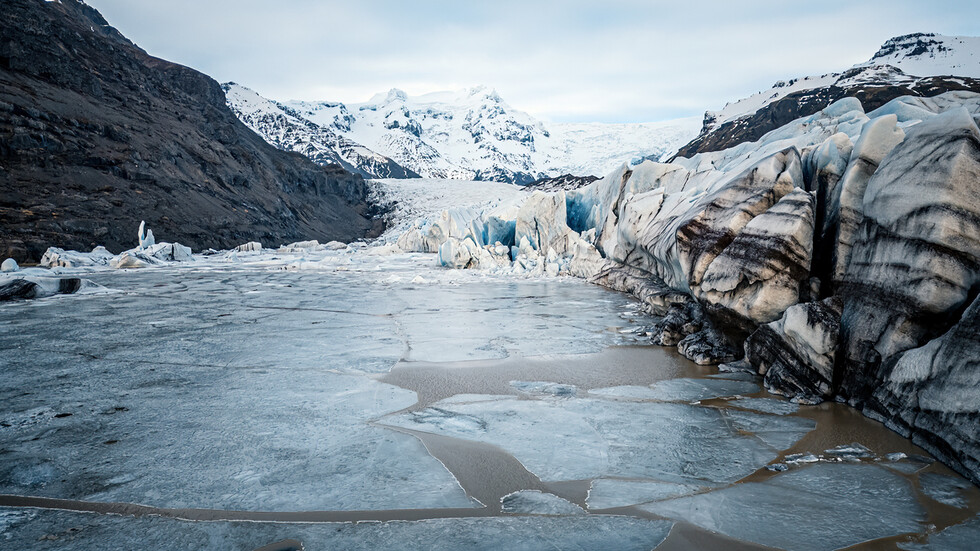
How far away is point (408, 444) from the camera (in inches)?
108

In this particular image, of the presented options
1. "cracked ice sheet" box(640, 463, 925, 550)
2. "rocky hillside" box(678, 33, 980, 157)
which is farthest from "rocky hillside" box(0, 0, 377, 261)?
"rocky hillside" box(678, 33, 980, 157)

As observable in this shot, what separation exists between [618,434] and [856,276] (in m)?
2.22

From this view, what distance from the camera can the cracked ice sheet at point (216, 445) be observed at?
2176mm

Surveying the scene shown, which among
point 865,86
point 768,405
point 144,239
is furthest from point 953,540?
point 865,86

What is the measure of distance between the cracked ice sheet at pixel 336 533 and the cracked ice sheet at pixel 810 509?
0.24 metres

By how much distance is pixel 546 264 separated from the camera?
49.9 ft

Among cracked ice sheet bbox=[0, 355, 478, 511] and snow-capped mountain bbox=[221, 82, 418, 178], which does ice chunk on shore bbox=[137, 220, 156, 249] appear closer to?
cracked ice sheet bbox=[0, 355, 478, 511]

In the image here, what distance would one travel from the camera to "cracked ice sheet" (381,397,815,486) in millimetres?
2484

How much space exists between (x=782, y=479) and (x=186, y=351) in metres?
5.31

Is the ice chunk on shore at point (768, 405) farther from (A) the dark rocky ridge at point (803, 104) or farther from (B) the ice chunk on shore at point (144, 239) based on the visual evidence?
(A) the dark rocky ridge at point (803, 104)

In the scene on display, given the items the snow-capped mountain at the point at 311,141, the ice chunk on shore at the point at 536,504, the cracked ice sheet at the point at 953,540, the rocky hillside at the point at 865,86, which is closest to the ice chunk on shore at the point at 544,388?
the ice chunk on shore at the point at 536,504

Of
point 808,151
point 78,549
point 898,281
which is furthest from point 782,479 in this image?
point 808,151

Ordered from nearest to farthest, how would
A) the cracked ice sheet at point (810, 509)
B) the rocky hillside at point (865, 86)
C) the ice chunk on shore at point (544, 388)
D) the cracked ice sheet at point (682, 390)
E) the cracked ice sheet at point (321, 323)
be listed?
1. the cracked ice sheet at point (810, 509)
2. the cracked ice sheet at point (682, 390)
3. the ice chunk on shore at point (544, 388)
4. the cracked ice sheet at point (321, 323)
5. the rocky hillside at point (865, 86)

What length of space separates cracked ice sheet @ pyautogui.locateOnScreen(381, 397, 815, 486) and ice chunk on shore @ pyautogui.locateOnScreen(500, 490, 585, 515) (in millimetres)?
189
